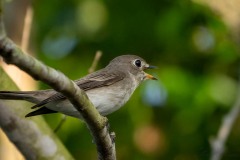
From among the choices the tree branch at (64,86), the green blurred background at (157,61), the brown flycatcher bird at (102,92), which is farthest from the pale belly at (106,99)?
the green blurred background at (157,61)

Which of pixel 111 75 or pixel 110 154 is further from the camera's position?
pixel 111 75

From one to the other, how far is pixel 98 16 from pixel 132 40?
47 centimetres

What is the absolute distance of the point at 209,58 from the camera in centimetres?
791

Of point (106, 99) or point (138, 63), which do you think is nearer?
point (106, 99)

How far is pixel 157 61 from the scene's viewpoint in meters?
7.78

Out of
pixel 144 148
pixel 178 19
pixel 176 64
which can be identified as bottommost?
pixel 144 148

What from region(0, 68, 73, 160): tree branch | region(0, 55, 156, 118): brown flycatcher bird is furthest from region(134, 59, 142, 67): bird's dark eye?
region(0, 68, 73, 160): tree branch

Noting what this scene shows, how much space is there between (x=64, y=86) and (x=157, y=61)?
4.44m

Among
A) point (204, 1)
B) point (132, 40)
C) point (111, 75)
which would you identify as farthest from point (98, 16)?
point (111, 75)

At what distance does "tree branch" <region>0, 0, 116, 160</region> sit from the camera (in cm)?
296

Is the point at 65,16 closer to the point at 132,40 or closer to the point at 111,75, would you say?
the point at 132,40

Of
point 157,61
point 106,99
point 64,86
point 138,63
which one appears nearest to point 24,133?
point 106,99

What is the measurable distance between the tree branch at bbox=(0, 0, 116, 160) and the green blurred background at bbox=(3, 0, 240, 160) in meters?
2.90

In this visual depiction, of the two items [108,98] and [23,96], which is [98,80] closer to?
[108,98]
